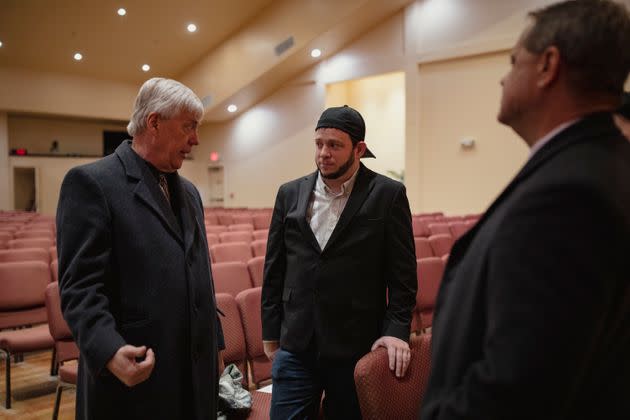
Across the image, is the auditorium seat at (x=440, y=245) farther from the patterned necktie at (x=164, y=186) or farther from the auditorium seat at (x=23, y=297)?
the patterned necktie at (x=164, y=186)

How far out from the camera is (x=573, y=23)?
86 centimetres

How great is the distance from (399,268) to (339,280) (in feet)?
0.74

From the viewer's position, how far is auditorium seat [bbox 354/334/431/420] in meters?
1.56

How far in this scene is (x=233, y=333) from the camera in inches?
103

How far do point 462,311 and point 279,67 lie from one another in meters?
14.1

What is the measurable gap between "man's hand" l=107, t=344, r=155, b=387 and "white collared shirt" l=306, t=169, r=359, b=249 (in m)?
0.75

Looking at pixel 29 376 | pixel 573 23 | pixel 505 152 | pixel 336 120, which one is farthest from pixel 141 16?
pixel 573 23

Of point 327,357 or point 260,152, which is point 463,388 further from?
point 260,152

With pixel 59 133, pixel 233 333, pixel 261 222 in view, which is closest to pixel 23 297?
pixel 233 333

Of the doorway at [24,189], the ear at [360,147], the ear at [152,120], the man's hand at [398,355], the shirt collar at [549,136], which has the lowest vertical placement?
the man's hand at [398,355]

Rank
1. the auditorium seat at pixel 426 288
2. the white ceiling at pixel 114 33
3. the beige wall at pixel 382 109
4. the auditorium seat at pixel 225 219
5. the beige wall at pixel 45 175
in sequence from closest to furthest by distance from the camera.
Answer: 1. the auditorium seat at pixel 426 288
2. the auditorium seat at pixel 225 219
3. the white ceiling at pixel 114 33
4. the beige wall at pixel 382 109
5. the beige wall at pixel 45 175

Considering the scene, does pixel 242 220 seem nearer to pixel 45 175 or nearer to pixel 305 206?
pixel 305 206

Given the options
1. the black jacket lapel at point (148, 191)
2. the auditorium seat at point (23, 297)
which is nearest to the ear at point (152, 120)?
the black jacket lapel at point (148, 191)

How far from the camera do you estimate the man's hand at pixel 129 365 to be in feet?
4.43
